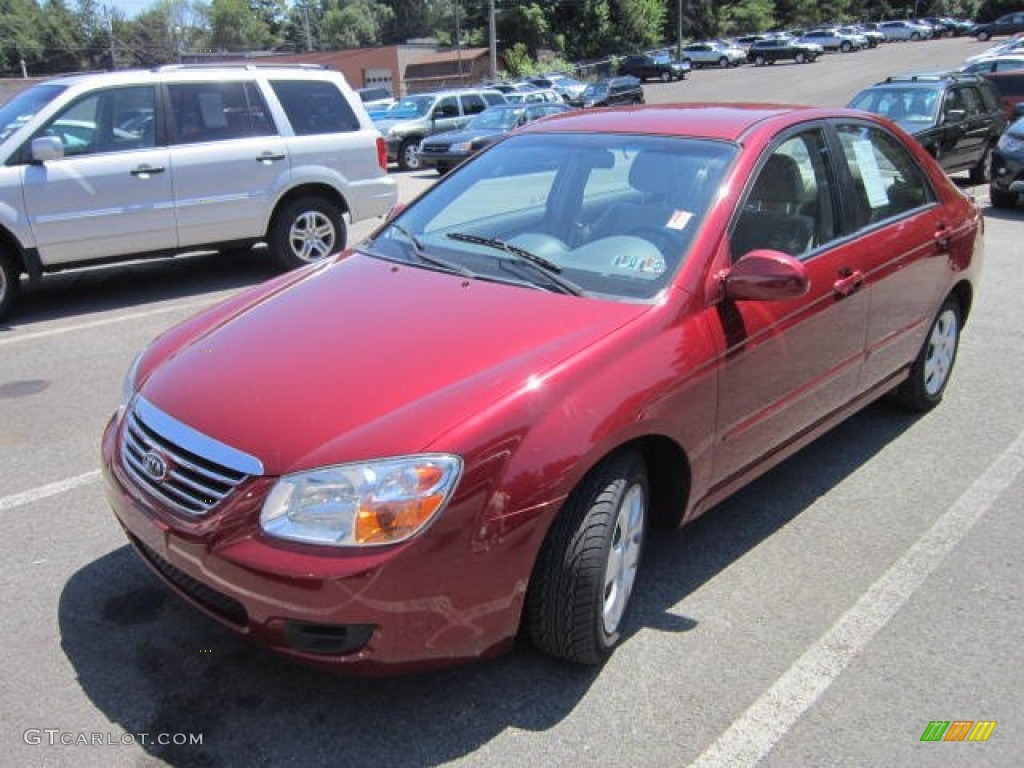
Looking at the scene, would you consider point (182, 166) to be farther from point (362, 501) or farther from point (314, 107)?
point (362, 501)

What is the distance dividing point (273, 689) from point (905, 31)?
74509mm

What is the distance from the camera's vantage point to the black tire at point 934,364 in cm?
493

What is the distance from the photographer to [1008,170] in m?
11.9

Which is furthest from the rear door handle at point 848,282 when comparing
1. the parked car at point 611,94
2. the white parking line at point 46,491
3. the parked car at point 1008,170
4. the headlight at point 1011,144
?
the parked car at point 611,94

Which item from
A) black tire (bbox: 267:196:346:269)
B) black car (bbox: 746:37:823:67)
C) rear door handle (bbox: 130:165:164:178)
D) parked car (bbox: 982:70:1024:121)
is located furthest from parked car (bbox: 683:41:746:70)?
rear door handle (bbox: 130:165:164:178)

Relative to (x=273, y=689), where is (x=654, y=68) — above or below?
above

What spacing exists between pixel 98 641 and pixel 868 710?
252 cm

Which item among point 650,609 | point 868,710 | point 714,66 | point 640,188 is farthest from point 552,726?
point 714,66

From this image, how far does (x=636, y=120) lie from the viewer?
396 cm

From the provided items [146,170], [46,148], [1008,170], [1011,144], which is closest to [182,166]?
[146,170]

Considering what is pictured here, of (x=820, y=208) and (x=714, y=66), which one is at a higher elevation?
(x=714, y=66)

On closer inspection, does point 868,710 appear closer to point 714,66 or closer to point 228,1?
point 714,66

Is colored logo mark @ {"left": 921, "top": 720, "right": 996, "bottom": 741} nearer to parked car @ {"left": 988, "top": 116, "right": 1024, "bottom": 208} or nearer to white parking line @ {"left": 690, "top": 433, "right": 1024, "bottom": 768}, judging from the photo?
white parking line @ {"left": 690, "top": 433, "right": 1024, "bottom": 768}

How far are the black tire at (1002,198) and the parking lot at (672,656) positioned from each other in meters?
8.89
